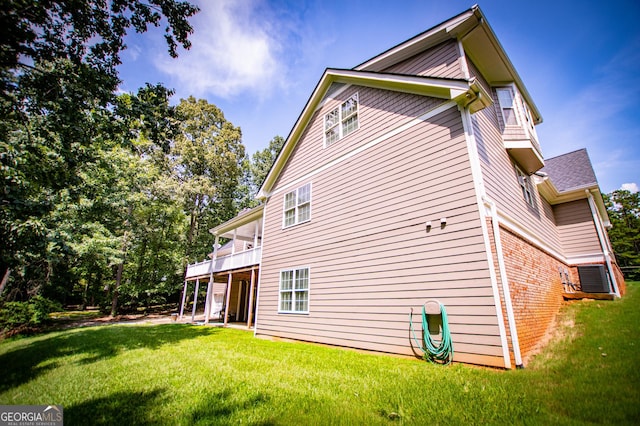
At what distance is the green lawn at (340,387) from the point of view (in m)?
2.87

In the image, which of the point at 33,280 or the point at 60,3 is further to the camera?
the point at 33,280

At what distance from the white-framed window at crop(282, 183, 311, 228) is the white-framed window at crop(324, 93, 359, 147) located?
2.00 m

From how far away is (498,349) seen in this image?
4664 mm

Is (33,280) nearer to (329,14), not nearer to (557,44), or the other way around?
(329,14)

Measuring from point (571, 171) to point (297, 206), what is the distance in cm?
1334

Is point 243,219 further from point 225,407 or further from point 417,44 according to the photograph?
point 225,407

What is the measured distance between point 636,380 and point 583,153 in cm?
1524

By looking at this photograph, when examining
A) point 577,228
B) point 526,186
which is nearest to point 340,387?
point 526,186

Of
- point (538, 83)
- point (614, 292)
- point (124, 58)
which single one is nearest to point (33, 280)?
point (124, 58)

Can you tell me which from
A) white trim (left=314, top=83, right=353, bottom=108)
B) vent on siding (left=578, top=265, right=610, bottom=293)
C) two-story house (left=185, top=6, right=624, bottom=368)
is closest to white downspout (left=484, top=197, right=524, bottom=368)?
two-story house (left=185, top=6, right=624, bottom=368)

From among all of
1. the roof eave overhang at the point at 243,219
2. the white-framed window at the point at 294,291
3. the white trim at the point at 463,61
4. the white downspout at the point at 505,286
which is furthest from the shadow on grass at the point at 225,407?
the roof eave overhang at the point at 243,219

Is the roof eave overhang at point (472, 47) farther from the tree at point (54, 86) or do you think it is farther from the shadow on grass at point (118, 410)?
the shadow on grass at point (118, 410)

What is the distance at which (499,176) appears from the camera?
6.94 metres

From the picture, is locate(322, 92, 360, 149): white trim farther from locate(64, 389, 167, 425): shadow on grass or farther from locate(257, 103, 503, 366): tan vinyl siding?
locate(64, 389, 167, 425): shadow on grass
